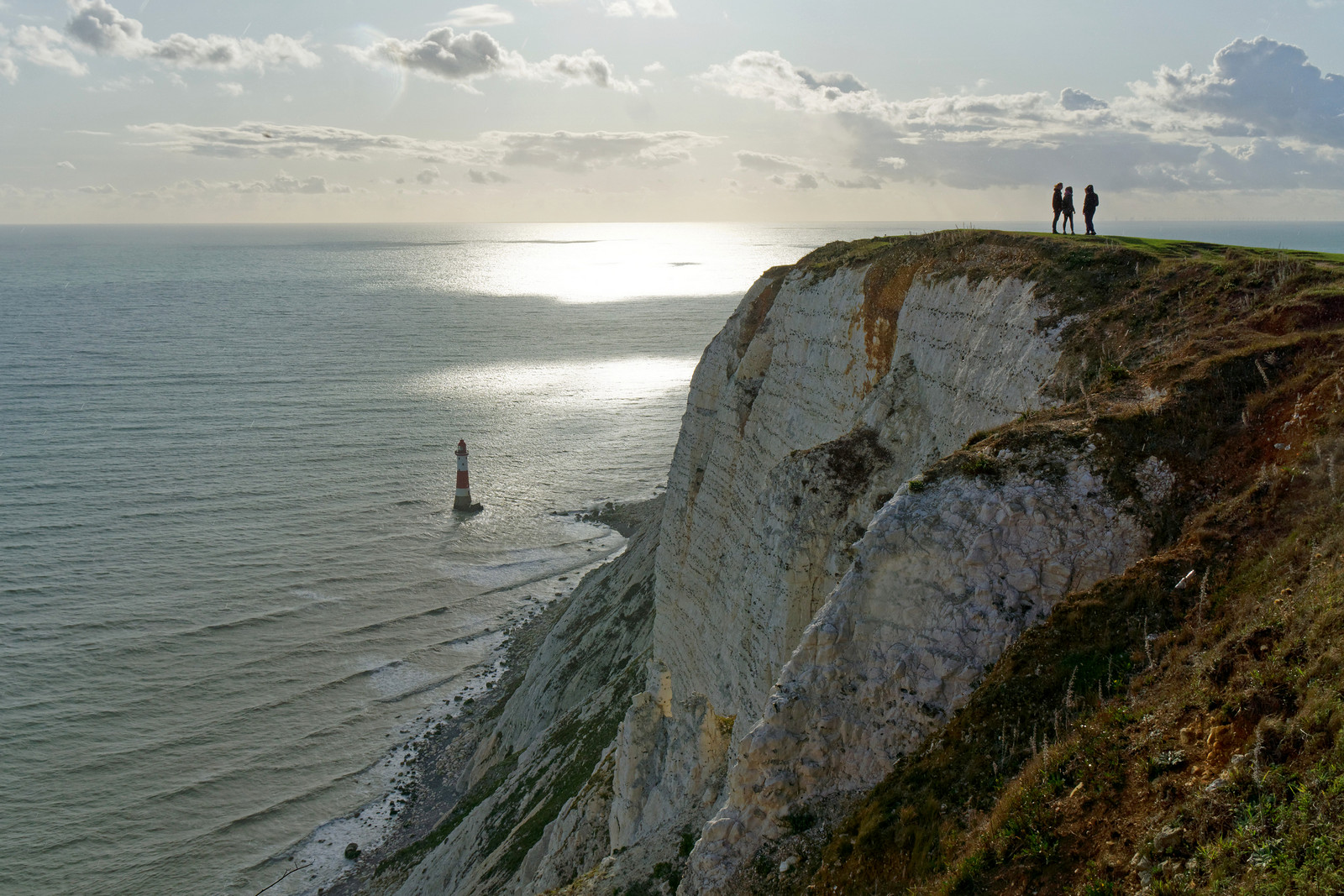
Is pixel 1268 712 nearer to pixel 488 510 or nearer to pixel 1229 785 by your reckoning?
pixel 1229 785

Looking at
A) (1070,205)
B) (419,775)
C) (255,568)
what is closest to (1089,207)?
(1070,205)

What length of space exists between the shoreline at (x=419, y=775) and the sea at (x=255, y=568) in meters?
0.18

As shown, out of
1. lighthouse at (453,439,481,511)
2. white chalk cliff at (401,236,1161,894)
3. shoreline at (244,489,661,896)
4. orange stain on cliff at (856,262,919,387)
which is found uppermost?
orange stain on cliff at (856,262,919,387)

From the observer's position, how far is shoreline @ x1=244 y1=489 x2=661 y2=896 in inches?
1239

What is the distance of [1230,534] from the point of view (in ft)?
27.9

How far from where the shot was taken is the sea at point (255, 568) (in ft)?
109

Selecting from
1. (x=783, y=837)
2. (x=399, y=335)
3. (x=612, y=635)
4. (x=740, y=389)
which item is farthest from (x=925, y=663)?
(x=399, y=335)

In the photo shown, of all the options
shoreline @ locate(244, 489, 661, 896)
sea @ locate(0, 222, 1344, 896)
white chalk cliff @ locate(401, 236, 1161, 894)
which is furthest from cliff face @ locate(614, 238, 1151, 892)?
shoreline @ locate(244, 489, 661, 896)

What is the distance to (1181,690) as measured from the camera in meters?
7.25

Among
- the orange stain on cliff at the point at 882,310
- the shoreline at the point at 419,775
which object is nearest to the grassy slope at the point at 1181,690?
the orange stain on cliff at the point at 882,310

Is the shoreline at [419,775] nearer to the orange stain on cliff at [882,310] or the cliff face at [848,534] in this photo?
the cliff face at [848,534]

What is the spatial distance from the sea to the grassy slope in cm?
1281

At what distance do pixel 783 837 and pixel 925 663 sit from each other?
2.66 meters

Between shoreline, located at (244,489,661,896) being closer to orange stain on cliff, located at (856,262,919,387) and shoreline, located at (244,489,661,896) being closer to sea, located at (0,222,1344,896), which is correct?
sea, located at (0,222,1344,896)
